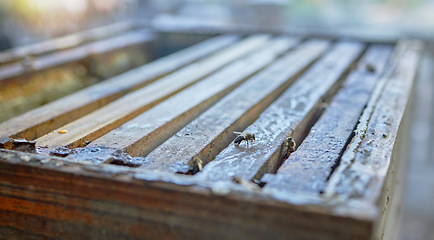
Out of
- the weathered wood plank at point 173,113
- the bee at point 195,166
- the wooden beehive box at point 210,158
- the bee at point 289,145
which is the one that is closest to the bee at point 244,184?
the wooden beehive box at point 210,158

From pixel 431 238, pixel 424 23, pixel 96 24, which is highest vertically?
pixel 424 23

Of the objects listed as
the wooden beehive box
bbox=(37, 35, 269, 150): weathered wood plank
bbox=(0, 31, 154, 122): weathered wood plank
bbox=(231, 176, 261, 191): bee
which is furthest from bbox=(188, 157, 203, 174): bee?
bbox=(0, 31, 154, 122): weathered wood plank

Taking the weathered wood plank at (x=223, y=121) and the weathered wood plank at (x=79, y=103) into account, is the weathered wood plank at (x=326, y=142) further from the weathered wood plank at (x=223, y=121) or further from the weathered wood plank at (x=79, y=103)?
the weathered wood plank at (x=79, y=103)

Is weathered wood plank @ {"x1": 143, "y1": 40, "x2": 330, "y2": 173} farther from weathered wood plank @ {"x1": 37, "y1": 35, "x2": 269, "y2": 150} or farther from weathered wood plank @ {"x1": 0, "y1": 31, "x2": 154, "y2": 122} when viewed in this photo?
weathered wood plank @ {"x1": 0, "y1": 31, "x2": 154, "y2": 122}

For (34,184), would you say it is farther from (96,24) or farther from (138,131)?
(96,24)

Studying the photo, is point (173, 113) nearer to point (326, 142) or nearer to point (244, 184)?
point (326, 142)

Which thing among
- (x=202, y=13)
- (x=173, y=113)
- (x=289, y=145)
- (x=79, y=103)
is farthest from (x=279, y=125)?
(x=202, y=13)

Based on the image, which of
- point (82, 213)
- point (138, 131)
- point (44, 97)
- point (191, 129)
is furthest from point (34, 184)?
point (44, 97)
